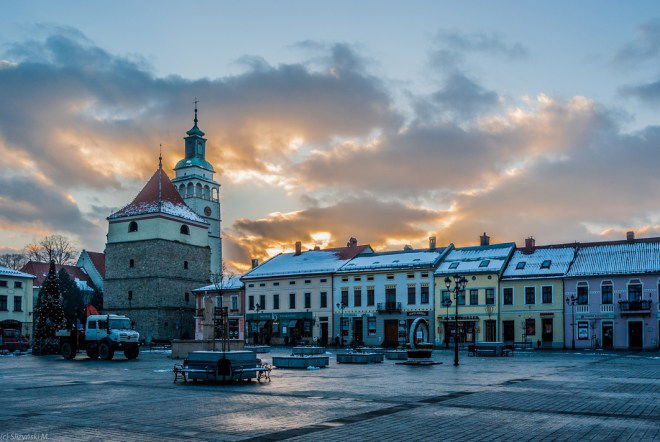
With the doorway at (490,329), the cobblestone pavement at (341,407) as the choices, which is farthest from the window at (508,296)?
the cobblestone pavement at (341,407)

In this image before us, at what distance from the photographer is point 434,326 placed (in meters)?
62.8

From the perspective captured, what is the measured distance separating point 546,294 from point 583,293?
2.94 m

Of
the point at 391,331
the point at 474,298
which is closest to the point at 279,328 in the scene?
the point at 391,331

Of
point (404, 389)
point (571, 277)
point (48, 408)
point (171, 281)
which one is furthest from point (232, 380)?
point (171, 281)

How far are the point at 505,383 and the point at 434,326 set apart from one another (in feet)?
134

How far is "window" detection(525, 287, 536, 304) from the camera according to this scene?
58.8 m

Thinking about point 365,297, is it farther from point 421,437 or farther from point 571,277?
point 421,437

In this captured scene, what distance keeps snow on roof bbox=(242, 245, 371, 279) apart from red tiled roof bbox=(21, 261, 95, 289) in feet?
92.7

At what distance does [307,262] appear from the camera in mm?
74812

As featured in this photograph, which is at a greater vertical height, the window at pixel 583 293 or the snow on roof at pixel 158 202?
the snow on roof at pixel 158 202

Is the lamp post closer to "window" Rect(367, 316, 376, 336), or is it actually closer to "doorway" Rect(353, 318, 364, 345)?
"window" Rect(367, 316, 376, 336)

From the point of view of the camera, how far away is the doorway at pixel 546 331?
57.6 m

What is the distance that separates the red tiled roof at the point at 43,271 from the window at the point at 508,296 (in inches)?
2137

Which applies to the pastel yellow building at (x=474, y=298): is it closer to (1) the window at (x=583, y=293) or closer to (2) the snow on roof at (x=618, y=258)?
(2) the snow on roof at (x=618, y=258)
